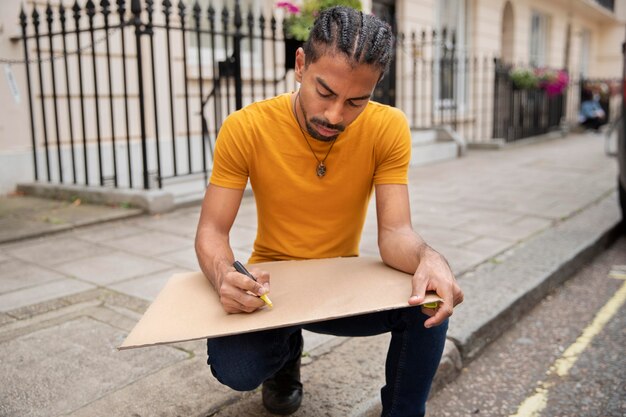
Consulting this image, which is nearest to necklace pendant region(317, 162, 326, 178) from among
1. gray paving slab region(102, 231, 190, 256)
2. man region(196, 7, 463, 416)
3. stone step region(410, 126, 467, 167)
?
man region(196, 7, 463, 416)

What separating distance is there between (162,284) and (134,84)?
4372 millimetres

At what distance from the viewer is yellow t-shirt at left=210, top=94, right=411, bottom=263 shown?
2.06 meters

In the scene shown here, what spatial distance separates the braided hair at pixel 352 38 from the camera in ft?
6.02

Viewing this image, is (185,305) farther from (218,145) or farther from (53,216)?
(53,216)

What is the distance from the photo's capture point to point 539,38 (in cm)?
1888

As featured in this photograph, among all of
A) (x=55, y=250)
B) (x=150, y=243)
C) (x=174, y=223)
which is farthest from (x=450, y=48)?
(x=55, y=250)

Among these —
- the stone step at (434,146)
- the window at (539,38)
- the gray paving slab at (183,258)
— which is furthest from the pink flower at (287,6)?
the window at (539,38)

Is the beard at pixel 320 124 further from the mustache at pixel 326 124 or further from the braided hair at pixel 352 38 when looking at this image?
the braided hair at pixel 352 38

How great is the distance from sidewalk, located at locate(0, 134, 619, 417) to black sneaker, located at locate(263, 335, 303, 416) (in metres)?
0.06

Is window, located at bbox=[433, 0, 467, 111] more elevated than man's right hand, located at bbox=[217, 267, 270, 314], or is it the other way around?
window, located at bbox=[433, 0, 467, 111]

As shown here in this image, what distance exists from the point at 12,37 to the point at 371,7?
659cm

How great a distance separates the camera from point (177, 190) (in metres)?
6.37

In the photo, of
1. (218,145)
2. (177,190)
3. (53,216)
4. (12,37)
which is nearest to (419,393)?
(218,145)

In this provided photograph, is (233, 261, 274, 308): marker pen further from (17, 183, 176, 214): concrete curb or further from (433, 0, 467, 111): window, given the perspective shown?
(433, 0, 467, 111): window
